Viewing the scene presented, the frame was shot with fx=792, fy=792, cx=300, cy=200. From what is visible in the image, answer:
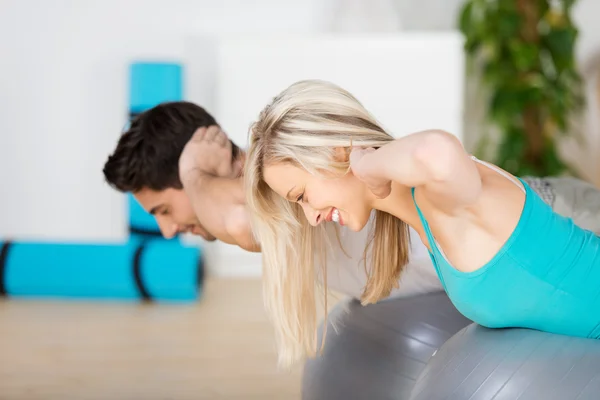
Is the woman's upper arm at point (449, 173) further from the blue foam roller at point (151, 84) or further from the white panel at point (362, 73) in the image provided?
the blue foam roller at point (151, 84)

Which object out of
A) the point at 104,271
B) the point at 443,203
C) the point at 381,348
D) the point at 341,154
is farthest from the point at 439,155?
the point at 104,271

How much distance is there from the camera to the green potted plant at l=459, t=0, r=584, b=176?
3.83 m

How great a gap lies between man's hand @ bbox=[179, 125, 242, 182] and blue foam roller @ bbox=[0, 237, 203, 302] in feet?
4.05

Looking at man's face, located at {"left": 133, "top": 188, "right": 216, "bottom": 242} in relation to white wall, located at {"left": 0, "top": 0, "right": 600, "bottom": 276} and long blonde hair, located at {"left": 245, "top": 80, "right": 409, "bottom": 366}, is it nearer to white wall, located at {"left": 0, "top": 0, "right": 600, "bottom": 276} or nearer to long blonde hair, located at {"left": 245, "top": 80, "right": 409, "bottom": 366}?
long blonde hair, located at {"left": 245, "top": 80, "right": 409, "bottom": 366}

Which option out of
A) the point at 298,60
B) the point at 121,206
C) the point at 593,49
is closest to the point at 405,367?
the point at 298,60

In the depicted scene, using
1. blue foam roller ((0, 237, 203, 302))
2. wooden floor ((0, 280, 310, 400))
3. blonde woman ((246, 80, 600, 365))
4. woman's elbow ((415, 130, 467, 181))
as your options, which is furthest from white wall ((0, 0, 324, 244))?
woman's elbow ((415, 130, 467, 181))

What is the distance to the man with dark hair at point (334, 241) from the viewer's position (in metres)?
1.70

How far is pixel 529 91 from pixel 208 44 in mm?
1616

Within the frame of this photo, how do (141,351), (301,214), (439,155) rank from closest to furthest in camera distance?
1. (439,155)
2. (301,214)
3. (141,351)

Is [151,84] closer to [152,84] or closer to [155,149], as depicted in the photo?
[152,84]

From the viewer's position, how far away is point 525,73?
12.8ft

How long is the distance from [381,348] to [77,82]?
2824mm

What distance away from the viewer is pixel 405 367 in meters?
1.67

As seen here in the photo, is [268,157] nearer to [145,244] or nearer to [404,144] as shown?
[404,144]
